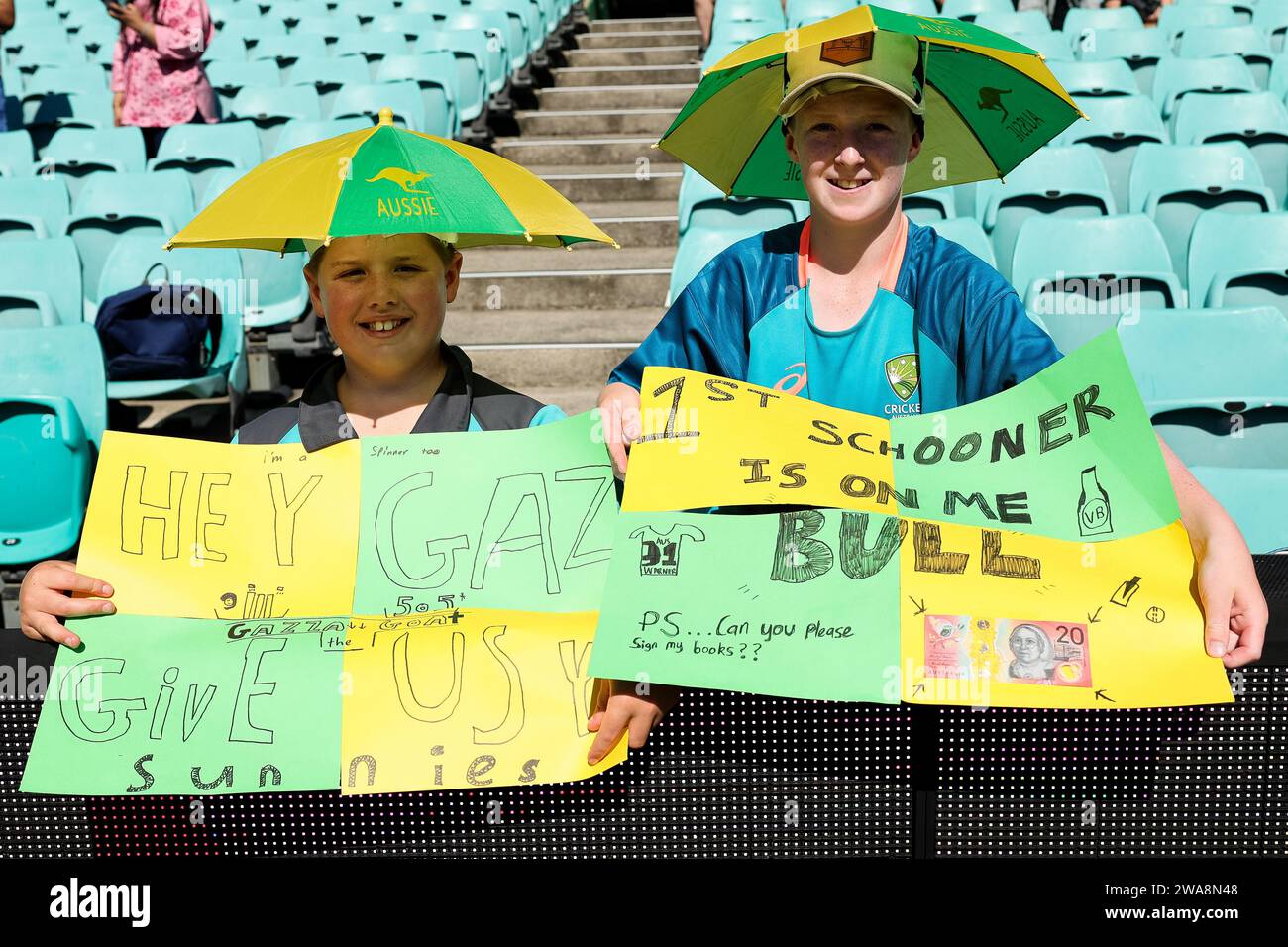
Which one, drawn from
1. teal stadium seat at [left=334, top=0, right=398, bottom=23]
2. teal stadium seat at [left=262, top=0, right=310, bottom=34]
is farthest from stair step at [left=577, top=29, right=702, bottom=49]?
teal stadium seat at [left=262, top=0, right=310, bottom=34]

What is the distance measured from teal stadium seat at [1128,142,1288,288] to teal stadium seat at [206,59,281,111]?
663cm

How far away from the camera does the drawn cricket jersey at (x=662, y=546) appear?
1.43m

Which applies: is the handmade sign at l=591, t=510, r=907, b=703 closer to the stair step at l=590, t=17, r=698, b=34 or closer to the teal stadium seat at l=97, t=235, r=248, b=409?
the teal stadium seat at l=97, t=235, r=248, b=409

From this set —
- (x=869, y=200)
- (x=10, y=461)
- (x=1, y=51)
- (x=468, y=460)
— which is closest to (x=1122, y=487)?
(x=869, y=200)

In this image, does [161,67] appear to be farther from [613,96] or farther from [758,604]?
[758,604]

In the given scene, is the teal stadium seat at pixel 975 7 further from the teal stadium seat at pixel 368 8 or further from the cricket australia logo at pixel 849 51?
the cricket australia logo at pixel 849 51

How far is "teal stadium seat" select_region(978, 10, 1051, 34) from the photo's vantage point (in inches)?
335

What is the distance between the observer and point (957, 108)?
6.50 feet

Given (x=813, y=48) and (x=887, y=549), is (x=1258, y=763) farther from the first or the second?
(x=813, y=48)

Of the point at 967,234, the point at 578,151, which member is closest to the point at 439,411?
the point at 967,234

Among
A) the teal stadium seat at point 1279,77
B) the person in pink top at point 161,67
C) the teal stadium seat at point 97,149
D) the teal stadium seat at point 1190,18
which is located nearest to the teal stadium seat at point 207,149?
the teal stadium seat at point 97,149

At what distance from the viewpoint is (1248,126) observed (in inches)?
272

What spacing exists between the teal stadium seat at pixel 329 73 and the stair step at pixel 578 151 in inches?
58.4

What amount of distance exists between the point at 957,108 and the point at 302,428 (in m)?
1.21
